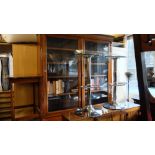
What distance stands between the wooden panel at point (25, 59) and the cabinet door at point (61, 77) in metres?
0.21

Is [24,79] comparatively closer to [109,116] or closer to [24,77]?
[24,77]

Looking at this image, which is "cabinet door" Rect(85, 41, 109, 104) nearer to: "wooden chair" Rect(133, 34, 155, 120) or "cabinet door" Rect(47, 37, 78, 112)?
"cabinet door" Rect(47, 37, 78, 112)

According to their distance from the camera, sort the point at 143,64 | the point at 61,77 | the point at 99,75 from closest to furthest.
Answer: the point at 143,64 → the point at 99,75 → the point at 61,77

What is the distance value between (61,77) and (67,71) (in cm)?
9

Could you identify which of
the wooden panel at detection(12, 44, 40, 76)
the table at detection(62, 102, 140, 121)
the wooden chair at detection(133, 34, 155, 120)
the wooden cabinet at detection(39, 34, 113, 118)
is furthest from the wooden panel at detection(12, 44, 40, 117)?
the wooden chair at detection(133, 34, 155, 120)

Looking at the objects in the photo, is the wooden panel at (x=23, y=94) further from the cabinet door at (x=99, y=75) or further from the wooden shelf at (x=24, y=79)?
the cabinet door at (x=99, y=75)

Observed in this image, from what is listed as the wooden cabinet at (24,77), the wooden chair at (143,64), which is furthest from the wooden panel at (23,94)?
the wooden chair at (143,64)

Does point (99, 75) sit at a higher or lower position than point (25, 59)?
lower

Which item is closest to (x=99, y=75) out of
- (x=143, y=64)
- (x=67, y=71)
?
(x=67, y=71)

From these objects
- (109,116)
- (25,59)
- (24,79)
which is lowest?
(109,116)

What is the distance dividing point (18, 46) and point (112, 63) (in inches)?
31.8

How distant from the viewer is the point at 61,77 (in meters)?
1.65
